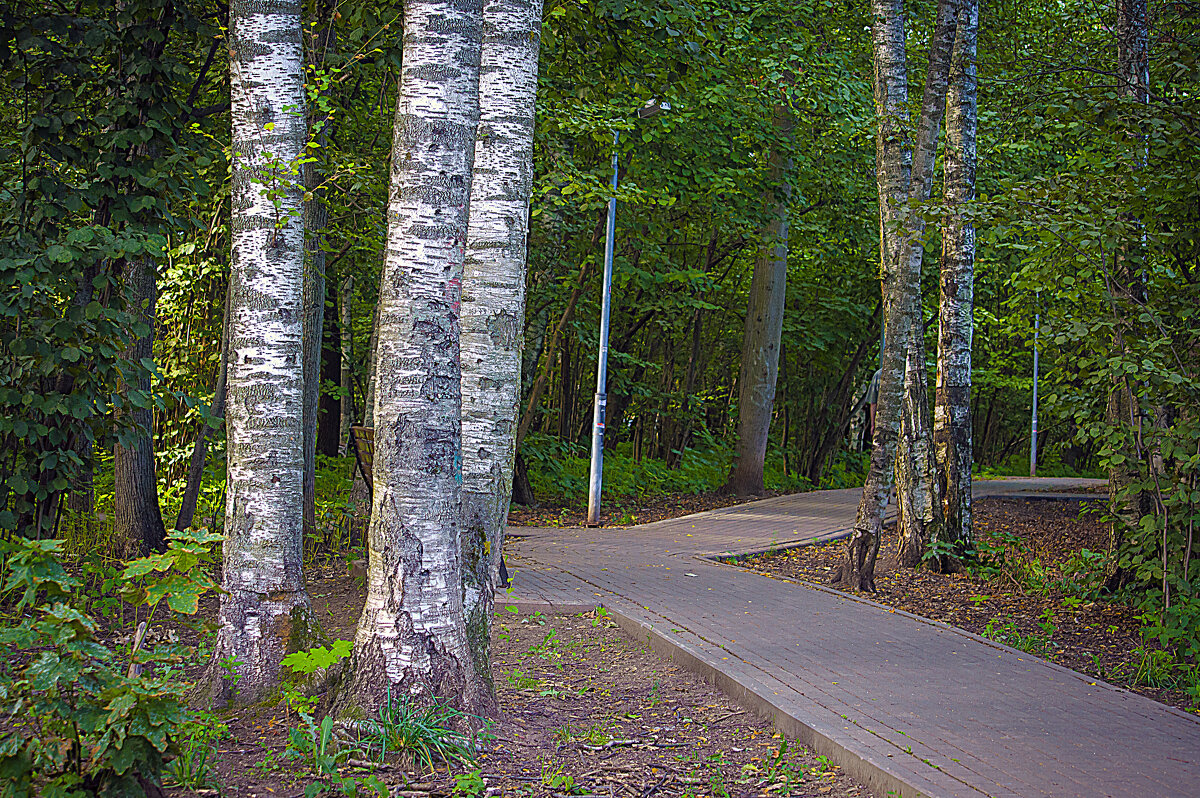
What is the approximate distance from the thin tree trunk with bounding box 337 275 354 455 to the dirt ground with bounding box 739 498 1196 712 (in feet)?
32.5

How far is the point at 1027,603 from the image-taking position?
9258 mm

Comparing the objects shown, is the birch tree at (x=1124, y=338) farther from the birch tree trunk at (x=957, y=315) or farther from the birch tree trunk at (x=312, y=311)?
the birch tree trunk at (x=312, y=311)

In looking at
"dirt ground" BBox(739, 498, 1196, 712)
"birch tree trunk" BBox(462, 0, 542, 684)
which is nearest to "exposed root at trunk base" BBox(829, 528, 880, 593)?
"dirt ground" BBox(739, 498, 1196, 712)

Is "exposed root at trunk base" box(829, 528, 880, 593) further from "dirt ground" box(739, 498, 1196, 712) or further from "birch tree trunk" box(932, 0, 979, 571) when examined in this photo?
"birch tree trunk" box(932, 0, 979, 571)

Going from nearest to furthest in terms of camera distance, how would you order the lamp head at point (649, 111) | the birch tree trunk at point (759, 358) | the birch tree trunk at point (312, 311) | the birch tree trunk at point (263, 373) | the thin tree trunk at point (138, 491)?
1. the birch tree trunk at point (263, 373)
2. the thin tree trunk at point (138, 491)
3. the birch tree trunk at point (312, 311)
4. the lamp head at point (649, 111)
5. the birch tree trunk at point (759, 358)

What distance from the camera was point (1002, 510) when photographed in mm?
17922

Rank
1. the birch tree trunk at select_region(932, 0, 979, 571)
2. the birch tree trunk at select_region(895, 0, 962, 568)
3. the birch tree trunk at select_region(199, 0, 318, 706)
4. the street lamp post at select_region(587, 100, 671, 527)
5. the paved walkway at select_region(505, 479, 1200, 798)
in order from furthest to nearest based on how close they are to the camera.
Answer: the street lamp post at select_region(587, 100, 671, 527) → the birch tree trunk at select_region(932, 0, 979, 571) → the birch tree trunk at select_region(895, 0, 962, 568) → the birch tree trunk at select_region(199, 0, 318, 706) → the paved walkway at select_region(505, 479, 1200, 798)

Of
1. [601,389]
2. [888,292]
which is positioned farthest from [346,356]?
[888,292]

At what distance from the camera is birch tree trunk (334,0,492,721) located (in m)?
4.56

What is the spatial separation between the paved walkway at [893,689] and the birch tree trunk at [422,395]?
82.3 inches

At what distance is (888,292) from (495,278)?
234 inches

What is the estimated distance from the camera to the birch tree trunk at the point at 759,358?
63.5ft

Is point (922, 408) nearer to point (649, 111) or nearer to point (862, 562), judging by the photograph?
point (862, 562)

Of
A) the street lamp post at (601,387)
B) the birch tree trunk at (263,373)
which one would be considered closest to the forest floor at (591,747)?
the birch tree trunk at (263,373)
